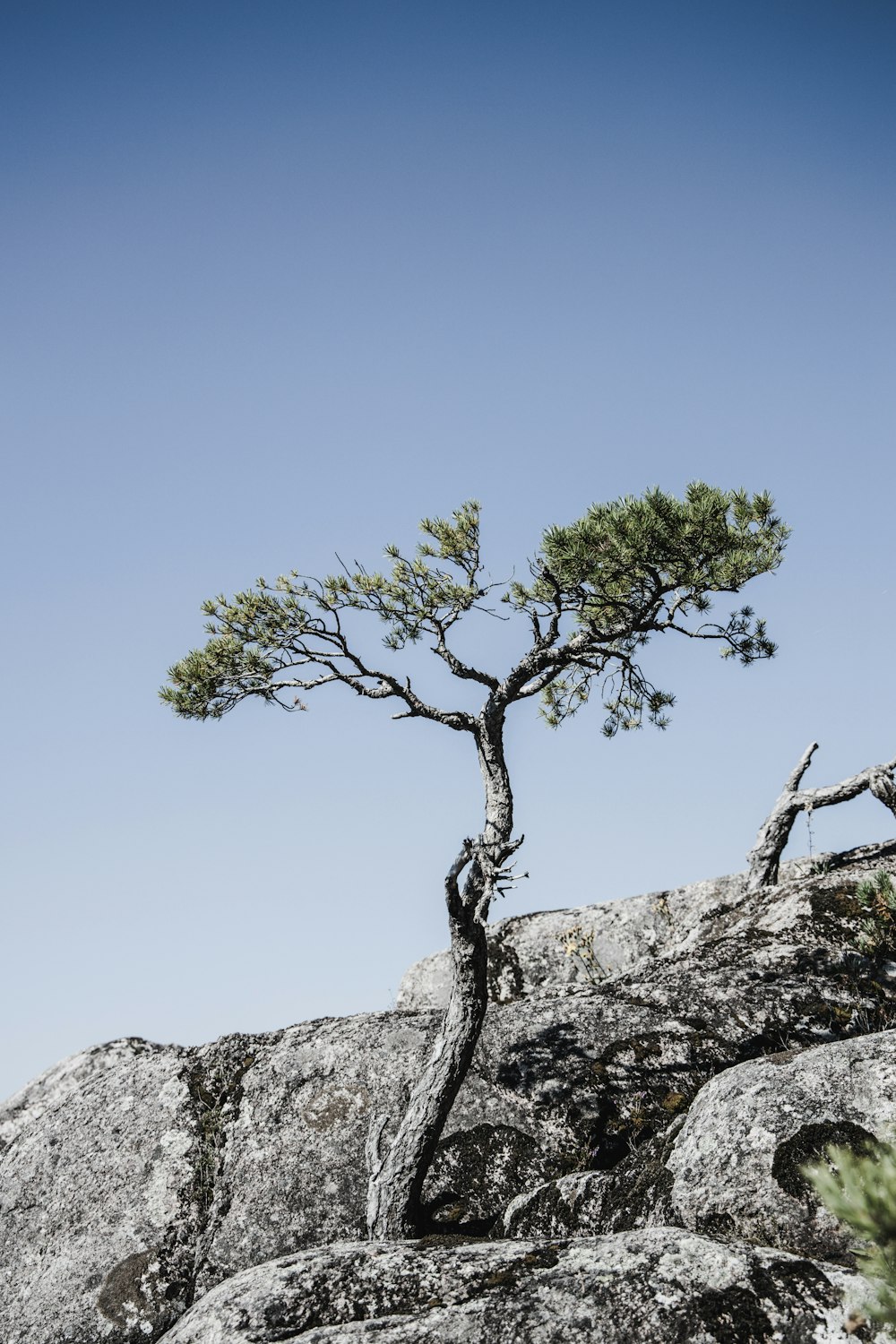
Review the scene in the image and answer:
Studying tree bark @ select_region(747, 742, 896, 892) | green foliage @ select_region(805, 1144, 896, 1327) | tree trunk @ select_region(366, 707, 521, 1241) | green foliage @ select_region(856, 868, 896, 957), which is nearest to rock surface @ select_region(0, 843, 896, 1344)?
green foliage @ select_region(856, 868, 896, 957)

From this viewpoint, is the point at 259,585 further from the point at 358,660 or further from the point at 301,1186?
the point at 301,1186

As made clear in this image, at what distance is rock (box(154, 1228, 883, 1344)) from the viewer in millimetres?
5484

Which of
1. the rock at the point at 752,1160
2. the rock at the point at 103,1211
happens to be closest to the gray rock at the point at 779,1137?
the rock at the point at 752,1160

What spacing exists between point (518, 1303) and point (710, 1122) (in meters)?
2.99

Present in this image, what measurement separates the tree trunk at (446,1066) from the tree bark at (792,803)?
9064 millimetres

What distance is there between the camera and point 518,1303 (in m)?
5.79

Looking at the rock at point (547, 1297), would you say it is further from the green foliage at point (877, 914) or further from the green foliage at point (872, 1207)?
the green foliage at point (877, 914)

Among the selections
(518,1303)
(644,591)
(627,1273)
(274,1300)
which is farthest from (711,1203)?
(644,591)

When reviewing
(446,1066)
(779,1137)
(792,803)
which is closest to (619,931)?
(792,803)

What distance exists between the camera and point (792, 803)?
1831 centimetres

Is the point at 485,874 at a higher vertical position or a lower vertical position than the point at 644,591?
lower

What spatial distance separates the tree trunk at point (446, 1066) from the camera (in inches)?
373

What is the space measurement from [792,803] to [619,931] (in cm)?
466

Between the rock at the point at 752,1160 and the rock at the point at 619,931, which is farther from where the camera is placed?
Result: the rock at the point at 619,931
